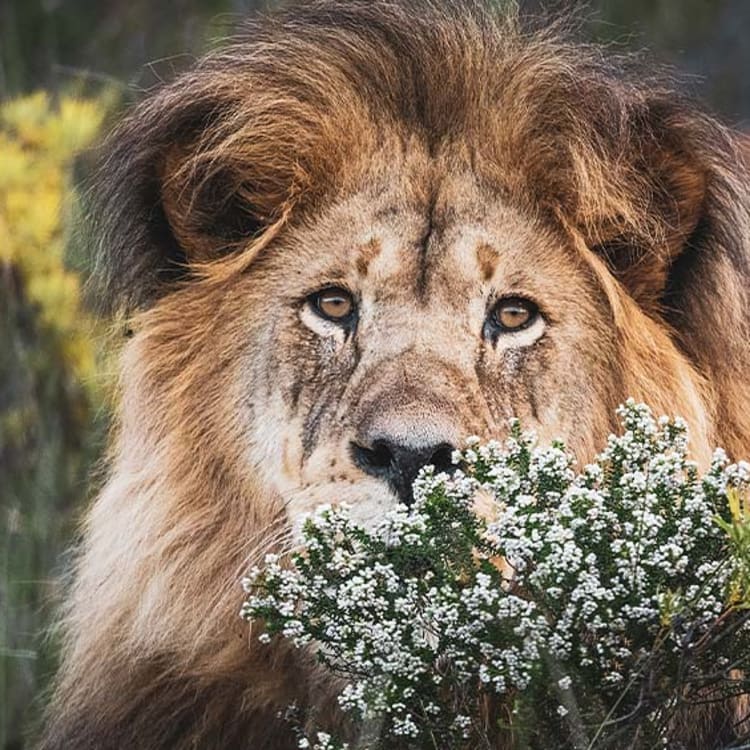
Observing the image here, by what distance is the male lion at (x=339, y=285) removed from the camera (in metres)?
3.81

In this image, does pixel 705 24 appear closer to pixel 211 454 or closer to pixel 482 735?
pixel 211 454

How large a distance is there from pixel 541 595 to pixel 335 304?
1.11 metres

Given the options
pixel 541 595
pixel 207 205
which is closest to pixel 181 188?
pixel 207 205

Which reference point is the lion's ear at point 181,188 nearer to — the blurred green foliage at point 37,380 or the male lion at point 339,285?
the male lion at point 339,285

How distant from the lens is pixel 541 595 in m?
3.00

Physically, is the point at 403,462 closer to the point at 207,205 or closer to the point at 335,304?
the point at 335,304

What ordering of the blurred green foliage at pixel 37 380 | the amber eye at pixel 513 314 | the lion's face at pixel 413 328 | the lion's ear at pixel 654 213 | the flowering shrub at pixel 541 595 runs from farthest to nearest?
the blurred green foliage at pixel 37 380, the lion's ear at pixel 654 213, the amber eye at pixel 513 314, the lion's face at pixel 413 328, the flowering shrub at pixel 541 595

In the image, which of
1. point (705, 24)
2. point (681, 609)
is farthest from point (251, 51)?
point (705, 24)

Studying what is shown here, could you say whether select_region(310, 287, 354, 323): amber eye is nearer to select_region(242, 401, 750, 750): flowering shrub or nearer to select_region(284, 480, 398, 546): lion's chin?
select_region(284, 480, 398, 546): lion's chin

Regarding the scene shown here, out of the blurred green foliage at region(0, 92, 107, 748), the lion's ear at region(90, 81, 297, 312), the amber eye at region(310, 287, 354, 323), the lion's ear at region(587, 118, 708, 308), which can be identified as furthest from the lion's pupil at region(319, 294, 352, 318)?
the blurred green foliage at region(0, 92, 107, 748)

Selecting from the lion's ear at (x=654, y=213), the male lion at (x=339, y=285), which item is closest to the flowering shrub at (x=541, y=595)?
the male lion at (x=339, y=285)

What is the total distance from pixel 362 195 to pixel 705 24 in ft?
23.5

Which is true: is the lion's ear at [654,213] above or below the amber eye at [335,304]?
above

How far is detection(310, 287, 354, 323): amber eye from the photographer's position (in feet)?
12.7
